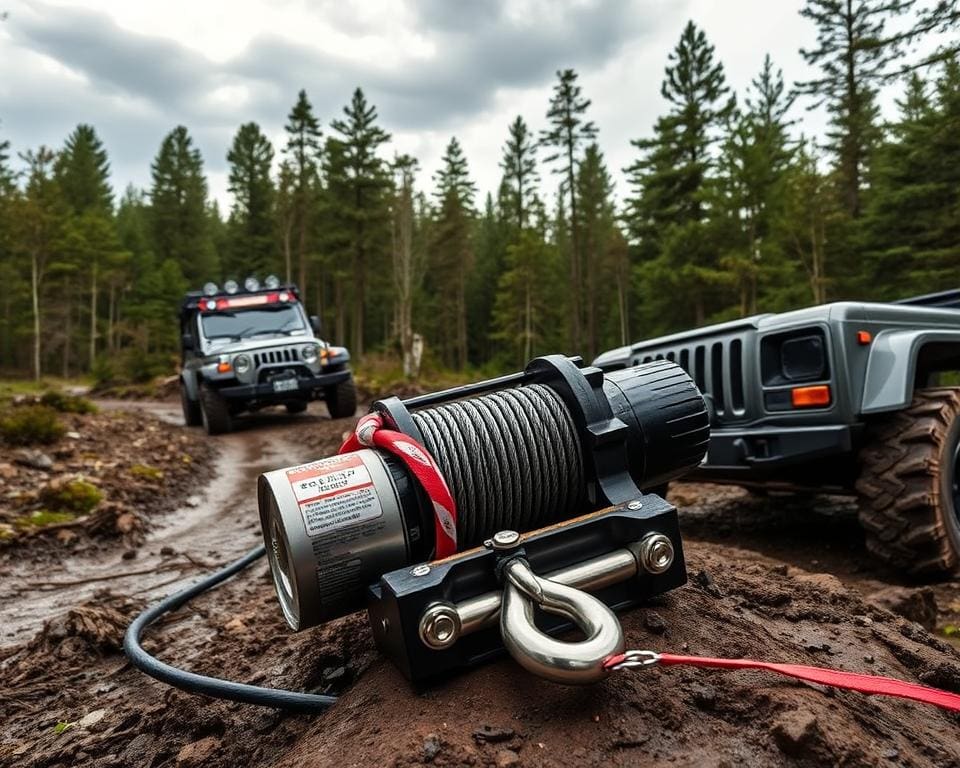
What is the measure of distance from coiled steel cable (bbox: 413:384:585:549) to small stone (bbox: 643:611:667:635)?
1.34 ft

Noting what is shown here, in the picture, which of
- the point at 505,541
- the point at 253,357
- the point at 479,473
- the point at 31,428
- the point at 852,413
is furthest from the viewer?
the point at 253,357

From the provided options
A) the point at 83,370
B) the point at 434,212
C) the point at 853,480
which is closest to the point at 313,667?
the point at 853,480

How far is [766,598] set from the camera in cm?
223

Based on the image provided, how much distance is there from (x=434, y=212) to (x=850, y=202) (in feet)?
98.9

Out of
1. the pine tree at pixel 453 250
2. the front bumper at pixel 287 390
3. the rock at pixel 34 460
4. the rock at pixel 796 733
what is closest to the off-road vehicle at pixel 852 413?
the rock at pixel 796 733

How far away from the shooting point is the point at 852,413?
11.3 ft

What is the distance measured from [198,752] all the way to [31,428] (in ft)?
21.4

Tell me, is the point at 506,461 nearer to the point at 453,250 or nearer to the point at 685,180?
the point at 685,180

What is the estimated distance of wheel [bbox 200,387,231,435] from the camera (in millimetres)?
10492

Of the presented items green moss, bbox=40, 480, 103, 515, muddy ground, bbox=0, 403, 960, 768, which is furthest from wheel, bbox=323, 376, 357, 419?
muddy ground, bbox=0, 403, 960, 768

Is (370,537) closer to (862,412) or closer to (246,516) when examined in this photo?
(862,412)

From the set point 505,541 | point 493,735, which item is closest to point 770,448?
point 505,541

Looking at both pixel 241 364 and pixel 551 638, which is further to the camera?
pixel 241 364

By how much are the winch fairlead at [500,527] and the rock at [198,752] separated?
0.42ft
